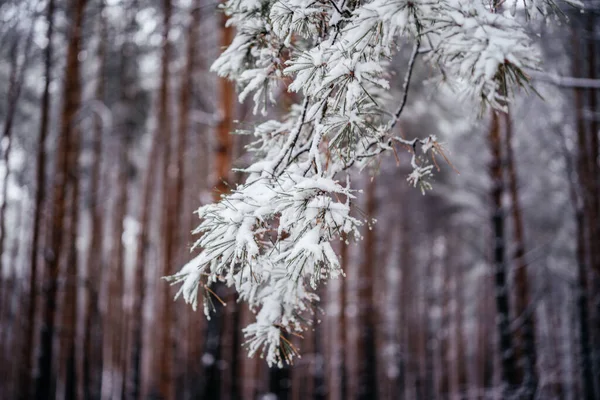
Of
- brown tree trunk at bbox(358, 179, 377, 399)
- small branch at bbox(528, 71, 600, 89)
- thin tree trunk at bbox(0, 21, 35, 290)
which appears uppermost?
thin tree trunk at bbox(0, 21, 35, 290)

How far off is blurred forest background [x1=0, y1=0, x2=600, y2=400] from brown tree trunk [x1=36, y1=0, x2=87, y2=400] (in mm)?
21

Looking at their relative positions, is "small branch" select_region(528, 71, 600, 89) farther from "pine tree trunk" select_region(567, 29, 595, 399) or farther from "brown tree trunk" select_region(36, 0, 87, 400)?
"brown tree trunk" select_region(36, 0, 87, 400)

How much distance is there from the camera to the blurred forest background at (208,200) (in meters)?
5.95

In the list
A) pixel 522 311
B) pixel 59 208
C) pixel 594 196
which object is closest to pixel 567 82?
pixel 522 311

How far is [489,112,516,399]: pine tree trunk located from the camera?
229 inches

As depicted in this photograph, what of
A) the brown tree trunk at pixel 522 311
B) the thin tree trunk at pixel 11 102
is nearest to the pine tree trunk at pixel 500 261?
the brown tree trunk at pixel 522 311

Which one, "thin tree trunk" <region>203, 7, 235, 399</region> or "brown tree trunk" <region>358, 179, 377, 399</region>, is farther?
"brown tree trunk" <region>358, 179, 377, 399</region>

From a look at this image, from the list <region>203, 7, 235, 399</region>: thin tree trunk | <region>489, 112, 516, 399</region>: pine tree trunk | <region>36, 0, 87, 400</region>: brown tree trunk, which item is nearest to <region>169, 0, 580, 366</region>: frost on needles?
<region>203, 7, 235, 399</region>: thin tree trunk

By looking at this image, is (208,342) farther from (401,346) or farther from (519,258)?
(401,346)

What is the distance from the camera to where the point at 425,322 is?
15.9m

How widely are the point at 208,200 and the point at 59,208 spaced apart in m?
2.35

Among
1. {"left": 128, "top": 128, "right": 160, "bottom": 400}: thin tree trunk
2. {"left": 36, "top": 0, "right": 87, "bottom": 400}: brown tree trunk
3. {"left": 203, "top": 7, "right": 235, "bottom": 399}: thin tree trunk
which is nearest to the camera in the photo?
{"left": 203, "top": 7, "right": 235, "bottom": 399}: thin tree trunk

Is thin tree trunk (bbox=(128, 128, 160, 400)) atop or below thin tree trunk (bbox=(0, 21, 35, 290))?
below

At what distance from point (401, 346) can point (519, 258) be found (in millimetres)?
9411
